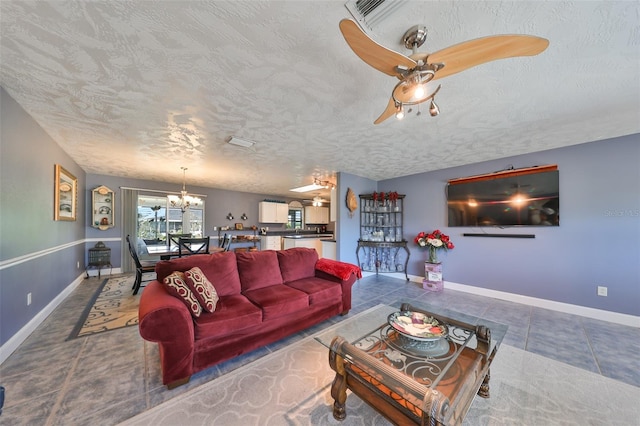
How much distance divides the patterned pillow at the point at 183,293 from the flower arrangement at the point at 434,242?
4032 mm

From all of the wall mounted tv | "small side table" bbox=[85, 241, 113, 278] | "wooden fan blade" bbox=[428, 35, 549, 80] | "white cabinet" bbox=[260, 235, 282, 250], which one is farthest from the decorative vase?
"small side table" bbox=[85, 241, 113, 278]

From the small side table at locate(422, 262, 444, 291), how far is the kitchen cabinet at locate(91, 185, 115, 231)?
23.4 feet

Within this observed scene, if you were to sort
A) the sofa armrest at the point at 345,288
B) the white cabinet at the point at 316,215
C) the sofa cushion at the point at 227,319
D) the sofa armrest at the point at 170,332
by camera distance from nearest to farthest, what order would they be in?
the sofa armrest at the point at 170,332 → the sofa cushion at the point at 227,319 → the sofa armrest at the point at 345,288 → the white cabinet at the point at 316,215

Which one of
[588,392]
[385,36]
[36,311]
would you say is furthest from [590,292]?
[36,311]

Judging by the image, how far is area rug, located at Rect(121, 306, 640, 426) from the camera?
1.44m

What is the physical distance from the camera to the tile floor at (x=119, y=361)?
4.93 feet

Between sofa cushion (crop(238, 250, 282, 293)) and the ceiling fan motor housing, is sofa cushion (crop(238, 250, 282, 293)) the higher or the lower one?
the lower one

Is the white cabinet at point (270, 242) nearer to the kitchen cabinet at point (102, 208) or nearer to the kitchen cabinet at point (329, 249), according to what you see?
the kitchen cabinet at point (329, 249)

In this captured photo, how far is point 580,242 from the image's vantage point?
3.17 metres

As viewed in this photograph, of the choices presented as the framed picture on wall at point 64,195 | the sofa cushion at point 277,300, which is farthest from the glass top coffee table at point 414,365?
the framed picture on wall at point 64,195

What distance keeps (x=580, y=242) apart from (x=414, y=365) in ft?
11.8

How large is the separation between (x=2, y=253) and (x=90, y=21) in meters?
2.20

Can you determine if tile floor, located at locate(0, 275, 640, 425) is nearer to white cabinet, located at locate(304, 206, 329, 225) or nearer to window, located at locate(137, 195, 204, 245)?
window, located at locate(137, 195, 204, 245)

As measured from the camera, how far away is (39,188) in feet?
8.72
